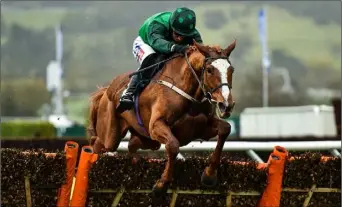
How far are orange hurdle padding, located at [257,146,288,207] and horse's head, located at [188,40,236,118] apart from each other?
52cm

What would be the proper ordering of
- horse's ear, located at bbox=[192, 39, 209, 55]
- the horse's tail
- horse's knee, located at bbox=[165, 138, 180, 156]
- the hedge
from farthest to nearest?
the horse's tail, horse's ear, located at bbox=[192, 39, 209, 55], horse's knee, located at bbox=[165, 138, 180, 156], the hedge

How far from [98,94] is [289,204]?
2507mm

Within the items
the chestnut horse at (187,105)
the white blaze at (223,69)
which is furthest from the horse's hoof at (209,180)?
the white blaze at (223,69)

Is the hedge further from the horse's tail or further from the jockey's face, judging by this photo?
the horse's tail

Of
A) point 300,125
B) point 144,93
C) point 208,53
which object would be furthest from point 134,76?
point 300,125

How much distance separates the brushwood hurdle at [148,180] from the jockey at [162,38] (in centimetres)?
97

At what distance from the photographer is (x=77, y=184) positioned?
4.89 m

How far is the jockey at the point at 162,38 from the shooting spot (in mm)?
5770

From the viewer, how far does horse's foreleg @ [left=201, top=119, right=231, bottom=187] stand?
16.6ft

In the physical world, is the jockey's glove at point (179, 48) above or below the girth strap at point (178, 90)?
above

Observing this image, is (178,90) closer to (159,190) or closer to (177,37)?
(177,37)

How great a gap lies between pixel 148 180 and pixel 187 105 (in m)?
0.76

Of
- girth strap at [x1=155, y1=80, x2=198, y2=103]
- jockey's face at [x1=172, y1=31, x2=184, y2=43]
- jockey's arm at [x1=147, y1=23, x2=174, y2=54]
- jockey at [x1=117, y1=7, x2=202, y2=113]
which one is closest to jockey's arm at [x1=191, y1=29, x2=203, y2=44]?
jockey at [x1=117, y1=7, x2=202, y2=113]

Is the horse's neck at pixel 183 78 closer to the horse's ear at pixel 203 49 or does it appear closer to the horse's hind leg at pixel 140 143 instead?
the horse's ear at pixel 203 49
